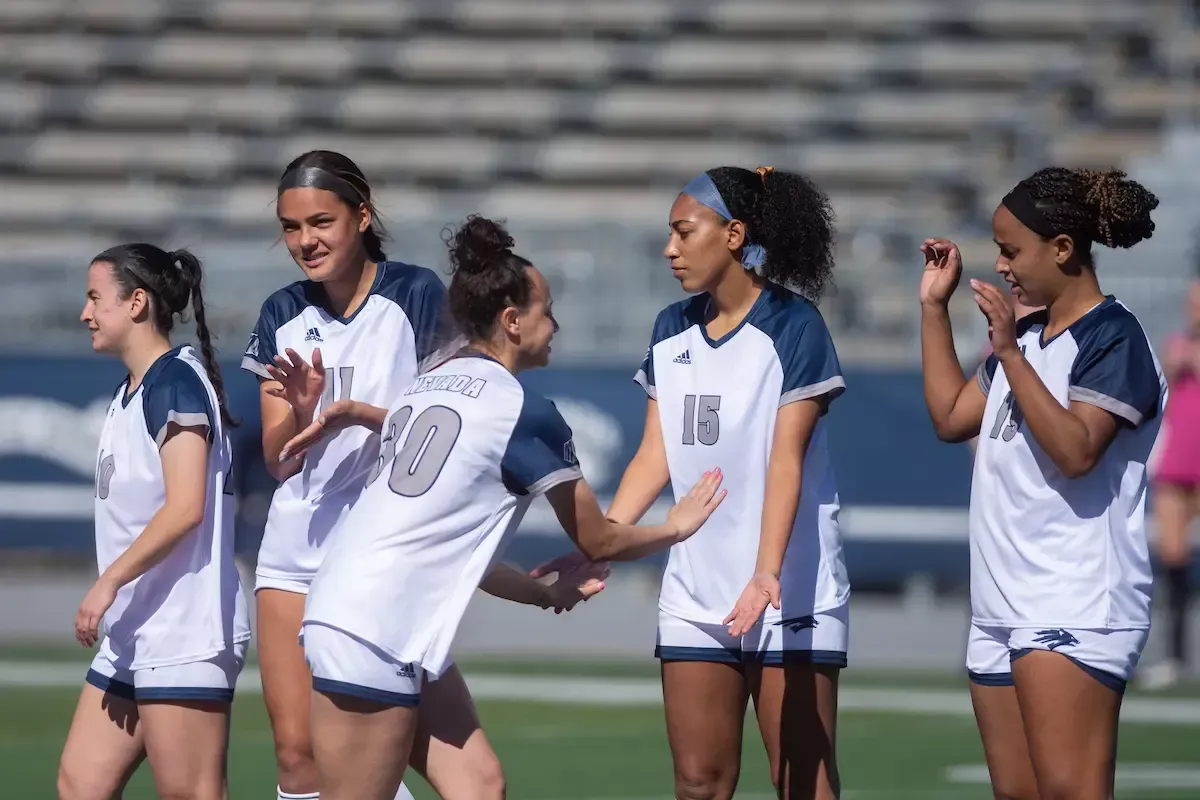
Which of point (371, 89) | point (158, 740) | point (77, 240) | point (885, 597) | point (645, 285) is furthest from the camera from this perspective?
point (371, 89)

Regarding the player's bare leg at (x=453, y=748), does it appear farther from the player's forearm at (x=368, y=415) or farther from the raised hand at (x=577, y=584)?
the player's forearm at (x=368, y=415)

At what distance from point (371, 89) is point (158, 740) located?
52.2 feet

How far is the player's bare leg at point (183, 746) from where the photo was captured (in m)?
4.51

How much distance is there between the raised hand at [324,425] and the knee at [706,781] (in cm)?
129

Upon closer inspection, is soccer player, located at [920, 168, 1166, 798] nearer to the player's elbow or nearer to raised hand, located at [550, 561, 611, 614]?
the player's elbow

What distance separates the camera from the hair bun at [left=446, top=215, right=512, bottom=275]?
420cm

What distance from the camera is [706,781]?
467 cm

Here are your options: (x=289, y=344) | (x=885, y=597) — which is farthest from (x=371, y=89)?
(x=289, y=344)

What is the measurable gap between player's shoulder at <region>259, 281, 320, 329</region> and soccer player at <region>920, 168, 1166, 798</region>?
6.37ft

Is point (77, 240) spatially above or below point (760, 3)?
below

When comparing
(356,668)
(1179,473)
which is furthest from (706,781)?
(1179,473)

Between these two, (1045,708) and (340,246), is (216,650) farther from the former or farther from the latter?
(1045,708)

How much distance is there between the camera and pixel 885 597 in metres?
12.2

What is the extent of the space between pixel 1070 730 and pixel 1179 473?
21.0 feet
